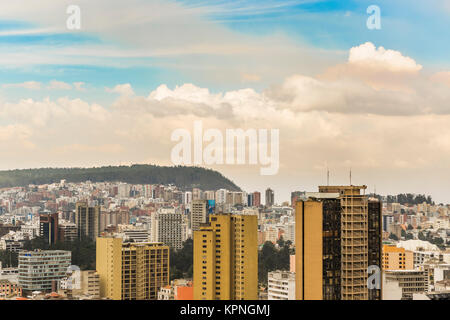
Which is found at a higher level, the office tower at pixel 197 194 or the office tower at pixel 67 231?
the office tower at pixel 197 194

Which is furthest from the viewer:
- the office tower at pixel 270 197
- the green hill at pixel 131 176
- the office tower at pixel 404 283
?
the green hill at pixel 131 176

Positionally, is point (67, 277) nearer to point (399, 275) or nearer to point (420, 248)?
point (399, 275)

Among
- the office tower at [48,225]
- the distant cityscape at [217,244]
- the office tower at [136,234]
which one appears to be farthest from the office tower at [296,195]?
the office tower at [48,225]

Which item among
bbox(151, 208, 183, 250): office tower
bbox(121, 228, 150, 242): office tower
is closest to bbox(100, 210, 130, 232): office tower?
bbox(121, 228, 150, 242): office tower

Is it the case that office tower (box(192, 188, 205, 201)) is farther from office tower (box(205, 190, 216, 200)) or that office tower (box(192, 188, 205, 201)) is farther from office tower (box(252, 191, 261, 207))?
office tower (box(252, 191, 261, 207))

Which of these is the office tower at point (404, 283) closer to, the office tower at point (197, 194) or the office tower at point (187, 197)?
the office tower at point (197, 194)

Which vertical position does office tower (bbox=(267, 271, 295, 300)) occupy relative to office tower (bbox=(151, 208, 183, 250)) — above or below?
below
